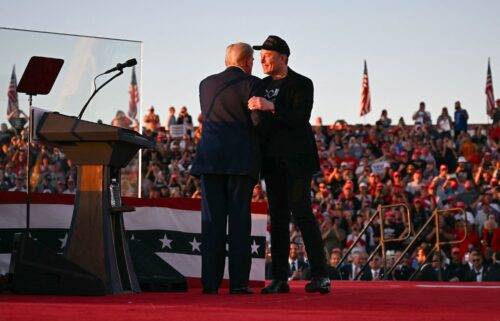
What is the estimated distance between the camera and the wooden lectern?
6836 millimetres

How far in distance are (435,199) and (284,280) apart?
11.3 m

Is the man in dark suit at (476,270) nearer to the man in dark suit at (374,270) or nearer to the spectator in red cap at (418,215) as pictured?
the man in dark suit at (374,270)

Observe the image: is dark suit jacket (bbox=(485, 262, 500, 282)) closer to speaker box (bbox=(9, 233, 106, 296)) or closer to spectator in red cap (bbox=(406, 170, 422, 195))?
spectator in red cap (bbox=(406, 170, 422, 195))

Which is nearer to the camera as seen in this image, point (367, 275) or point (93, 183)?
point (93, 183)


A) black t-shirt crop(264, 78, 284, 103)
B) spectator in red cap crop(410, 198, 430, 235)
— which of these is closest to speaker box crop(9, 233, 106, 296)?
black t-shirt crop(264, 78, 284, 103)

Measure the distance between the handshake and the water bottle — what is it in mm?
1024

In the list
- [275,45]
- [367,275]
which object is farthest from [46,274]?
[367,275]

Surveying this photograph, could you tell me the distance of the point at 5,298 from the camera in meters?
6.10

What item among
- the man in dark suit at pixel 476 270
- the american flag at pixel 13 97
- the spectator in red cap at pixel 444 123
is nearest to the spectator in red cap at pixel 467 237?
the man in dark suit at pixel 476 270

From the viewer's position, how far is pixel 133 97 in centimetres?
943

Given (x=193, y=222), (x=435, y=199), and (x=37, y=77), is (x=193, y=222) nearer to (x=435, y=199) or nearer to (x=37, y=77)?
(x=37, y=77)

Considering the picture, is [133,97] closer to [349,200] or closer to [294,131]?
[294,131]

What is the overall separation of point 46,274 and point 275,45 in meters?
2.12

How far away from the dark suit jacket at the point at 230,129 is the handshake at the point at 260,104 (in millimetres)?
92
